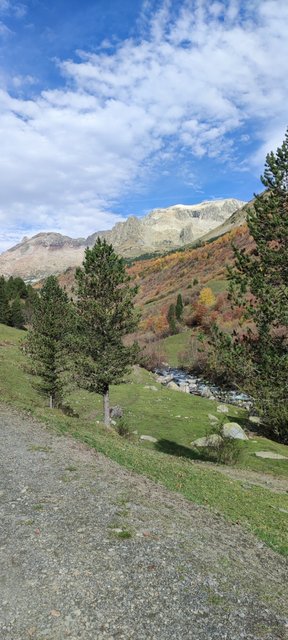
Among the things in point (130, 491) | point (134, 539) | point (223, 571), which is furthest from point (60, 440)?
point (223, 571)

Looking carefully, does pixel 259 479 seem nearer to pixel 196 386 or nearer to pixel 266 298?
pixel 266 298

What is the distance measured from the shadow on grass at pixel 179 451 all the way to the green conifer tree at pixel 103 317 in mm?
8253

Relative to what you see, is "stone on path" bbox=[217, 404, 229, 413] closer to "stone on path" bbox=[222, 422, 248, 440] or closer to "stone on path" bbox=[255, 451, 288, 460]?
"stone on path" bbox=[222, 422, 248, 440]

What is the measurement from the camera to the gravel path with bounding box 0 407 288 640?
770 cm

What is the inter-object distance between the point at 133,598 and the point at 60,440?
1418 centimetres

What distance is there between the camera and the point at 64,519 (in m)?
11.8

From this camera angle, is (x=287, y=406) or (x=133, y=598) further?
(x=287, y=406)

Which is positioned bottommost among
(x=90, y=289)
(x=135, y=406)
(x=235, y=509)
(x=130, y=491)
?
(x=135, y=406)

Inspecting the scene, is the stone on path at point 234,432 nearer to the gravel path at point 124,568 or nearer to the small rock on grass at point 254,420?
the small rock on grass at point 254,420

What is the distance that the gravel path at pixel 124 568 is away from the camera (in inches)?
303

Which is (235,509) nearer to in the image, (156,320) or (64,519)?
(64,519)

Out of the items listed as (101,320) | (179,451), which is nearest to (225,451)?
(179,451)

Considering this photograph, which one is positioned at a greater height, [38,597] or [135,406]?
[38,597]

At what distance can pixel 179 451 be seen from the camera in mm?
36281
